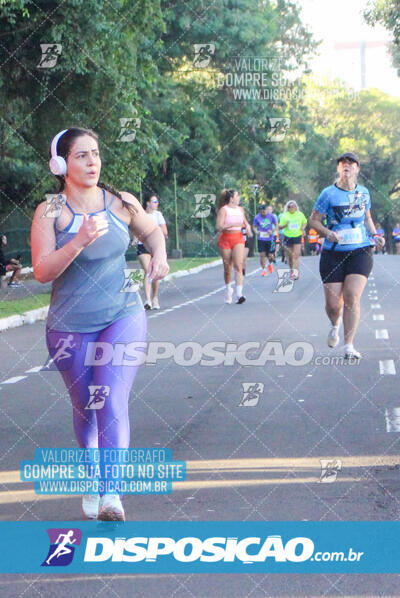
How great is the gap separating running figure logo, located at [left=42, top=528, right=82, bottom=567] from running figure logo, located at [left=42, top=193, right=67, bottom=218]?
147cm

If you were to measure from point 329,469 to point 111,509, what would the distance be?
1.80m

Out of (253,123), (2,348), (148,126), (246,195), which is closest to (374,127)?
(246,195)

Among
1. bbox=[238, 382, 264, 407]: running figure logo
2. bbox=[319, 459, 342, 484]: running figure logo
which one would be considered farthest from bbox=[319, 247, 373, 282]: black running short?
bbox=[319, 459, 342, 484]: running figure logo

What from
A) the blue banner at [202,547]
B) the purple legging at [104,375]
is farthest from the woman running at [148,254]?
the blue banner at [202,547]

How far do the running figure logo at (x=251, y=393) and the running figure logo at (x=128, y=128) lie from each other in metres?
14.3

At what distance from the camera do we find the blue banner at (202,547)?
17.0 ft

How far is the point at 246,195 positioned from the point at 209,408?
52.8 m

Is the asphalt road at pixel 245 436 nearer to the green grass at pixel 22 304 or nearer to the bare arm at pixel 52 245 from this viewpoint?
the bare arm at pixel 52 245

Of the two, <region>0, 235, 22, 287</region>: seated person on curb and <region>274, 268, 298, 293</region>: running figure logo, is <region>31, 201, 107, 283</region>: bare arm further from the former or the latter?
<region>0, 235, 22, 287</region>: seated person on curb

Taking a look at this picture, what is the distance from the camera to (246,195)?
6194cm

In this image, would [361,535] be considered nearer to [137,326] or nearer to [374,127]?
[137,326]

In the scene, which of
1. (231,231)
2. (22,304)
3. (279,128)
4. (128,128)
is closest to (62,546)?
(231,231)

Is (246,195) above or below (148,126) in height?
below

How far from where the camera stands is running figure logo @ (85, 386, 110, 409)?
580cm
